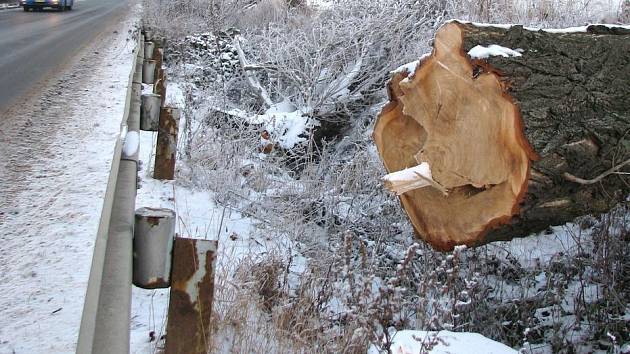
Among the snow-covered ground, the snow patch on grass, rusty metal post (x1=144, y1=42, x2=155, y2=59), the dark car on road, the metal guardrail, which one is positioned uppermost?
the snow patch on grass

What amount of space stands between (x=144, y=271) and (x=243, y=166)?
3944 mm

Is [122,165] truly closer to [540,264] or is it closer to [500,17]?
[540,264]

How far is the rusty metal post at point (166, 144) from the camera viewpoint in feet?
13.3

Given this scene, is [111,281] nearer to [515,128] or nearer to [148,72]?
[515,128]

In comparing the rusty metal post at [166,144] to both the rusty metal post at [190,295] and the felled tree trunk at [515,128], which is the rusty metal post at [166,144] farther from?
the rusty metal post at [190,295]

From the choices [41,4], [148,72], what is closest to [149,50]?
[148,72]

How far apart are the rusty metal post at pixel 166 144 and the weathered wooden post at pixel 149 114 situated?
7cm

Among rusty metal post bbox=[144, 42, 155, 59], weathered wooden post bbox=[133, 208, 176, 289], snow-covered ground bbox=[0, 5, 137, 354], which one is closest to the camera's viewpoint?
snow-covered ground bbox=[0, 5, 137, 354]

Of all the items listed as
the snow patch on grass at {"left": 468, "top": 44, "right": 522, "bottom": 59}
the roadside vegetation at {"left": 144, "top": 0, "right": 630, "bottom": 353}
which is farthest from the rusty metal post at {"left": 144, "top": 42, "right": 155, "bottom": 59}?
the snow patch on grass at {"left": 468, "top": 44, "right": 522, "bottom": 59}

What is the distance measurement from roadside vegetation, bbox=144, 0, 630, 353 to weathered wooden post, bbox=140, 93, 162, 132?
2.72ft

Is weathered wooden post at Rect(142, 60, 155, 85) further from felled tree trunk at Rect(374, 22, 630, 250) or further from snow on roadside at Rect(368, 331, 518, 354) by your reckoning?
snow on roadside at Rect(368, 331, 518, 354)

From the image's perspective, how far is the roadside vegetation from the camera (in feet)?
9.82

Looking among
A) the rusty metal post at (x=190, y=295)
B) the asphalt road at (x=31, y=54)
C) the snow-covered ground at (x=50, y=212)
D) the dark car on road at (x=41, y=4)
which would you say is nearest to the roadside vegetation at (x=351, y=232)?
the rusty metal post at (x=190, y=295)

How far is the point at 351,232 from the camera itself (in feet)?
13.3
